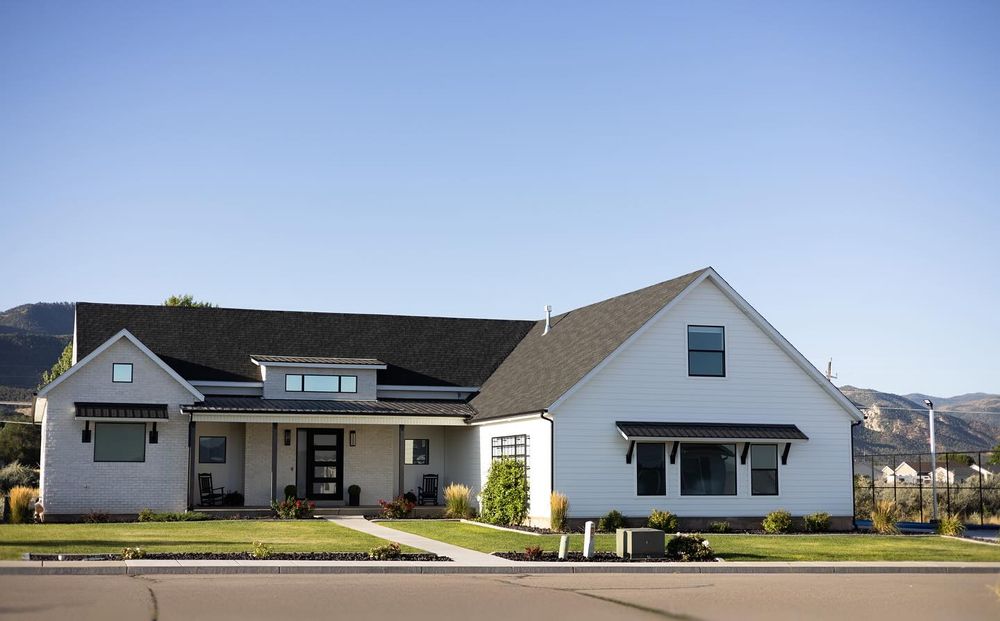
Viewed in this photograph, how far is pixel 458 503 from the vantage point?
34.1 meters

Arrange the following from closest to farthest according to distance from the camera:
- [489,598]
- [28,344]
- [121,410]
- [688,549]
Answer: [489,598], [688,549], [121,410], [28,344]

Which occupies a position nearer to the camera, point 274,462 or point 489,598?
point 489,598

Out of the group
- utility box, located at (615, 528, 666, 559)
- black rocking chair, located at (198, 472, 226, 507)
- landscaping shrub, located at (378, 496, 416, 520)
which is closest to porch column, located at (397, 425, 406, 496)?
landscaping shrub, located at (378, 496, 416, 520)

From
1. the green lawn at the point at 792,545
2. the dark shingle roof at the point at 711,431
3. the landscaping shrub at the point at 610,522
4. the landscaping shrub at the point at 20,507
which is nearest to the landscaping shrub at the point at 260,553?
the green lawn at the point at 792,545

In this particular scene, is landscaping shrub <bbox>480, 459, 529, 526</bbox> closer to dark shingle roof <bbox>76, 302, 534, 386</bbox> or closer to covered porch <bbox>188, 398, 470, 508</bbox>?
covered porch <bbox>188, 398, 470, 508</bbox>

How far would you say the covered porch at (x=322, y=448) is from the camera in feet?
114

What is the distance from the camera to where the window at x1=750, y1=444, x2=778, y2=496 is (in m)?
31.2

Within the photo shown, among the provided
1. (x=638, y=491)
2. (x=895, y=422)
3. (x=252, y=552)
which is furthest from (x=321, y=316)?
(x=895, y=422)

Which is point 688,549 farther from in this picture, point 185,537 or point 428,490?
point 428,490

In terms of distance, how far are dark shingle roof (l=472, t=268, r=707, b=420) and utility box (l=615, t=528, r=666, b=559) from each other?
7.64m

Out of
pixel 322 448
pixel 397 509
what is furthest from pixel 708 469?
pixel 322 448

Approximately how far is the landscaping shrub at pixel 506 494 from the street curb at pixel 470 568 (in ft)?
33.3

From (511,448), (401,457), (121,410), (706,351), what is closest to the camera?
(706,351)

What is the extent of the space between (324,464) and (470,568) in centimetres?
1823
